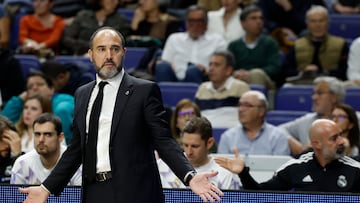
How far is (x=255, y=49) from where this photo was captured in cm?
1057

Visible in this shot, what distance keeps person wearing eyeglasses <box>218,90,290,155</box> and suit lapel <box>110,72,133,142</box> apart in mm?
3380

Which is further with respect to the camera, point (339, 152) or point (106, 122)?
point (339, 152)

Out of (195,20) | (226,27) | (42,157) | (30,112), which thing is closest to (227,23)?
(226,27)

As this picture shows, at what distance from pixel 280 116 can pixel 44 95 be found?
7.13ft

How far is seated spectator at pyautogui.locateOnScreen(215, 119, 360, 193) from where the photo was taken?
6762 millimetres

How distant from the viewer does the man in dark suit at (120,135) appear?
5.09 meters

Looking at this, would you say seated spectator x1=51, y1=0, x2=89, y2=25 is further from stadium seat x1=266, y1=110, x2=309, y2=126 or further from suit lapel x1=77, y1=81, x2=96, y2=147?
suit lapel x1=77, y1=81, x2=96, y2=147

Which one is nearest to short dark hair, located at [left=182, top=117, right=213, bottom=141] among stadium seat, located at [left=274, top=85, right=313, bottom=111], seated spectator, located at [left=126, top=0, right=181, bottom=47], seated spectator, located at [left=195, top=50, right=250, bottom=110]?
seated spectator, located at [left=195, top=50, right=250, bottom=110]

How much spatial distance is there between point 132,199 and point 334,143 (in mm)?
2229

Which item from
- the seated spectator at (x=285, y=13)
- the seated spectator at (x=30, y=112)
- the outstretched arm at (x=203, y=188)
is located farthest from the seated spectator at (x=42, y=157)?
the seated spectator at (x=285, y=13)

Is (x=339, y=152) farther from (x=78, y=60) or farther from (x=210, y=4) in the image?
(x=210, y=4)

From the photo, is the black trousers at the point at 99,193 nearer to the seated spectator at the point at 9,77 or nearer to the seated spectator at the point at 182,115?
the seated spectator at the point at 182,115

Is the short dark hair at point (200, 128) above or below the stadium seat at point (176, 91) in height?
below

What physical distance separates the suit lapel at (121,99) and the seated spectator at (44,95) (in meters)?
3.79
